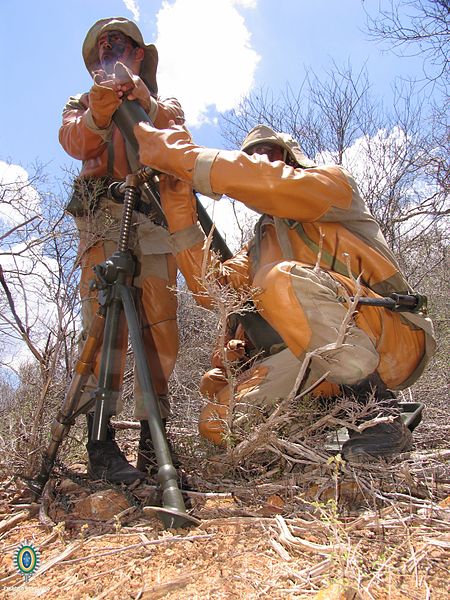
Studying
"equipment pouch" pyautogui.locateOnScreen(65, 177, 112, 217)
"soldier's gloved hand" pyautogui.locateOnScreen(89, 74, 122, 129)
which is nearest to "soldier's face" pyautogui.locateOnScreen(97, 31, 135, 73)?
"soldier's gloved hand" pyautogui.locateOnScreen(89, 74, 122, 129)

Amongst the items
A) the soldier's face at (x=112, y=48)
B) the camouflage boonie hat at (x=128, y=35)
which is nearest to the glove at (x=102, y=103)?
the soldier's face at (x=112, y=48)

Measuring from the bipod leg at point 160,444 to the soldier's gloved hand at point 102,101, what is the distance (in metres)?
0.95

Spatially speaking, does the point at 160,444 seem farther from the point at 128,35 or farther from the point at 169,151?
the point at 128,35

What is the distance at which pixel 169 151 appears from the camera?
2.29 metres

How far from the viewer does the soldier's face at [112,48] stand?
3.00 metres

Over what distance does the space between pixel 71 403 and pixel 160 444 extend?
2.13 feet

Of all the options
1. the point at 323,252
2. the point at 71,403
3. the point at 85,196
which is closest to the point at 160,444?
the point at 71,403

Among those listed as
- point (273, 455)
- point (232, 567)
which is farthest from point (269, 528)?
point (273, 455)

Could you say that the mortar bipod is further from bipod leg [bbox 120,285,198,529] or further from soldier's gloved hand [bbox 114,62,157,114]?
soldier's gloved hand [bbox 114,62,157,114]

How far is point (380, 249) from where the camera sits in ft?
7.72

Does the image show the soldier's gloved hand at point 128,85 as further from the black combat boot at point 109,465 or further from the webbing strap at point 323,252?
the black combat boot at point 109,465

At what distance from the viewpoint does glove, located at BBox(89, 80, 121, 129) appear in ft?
7.91

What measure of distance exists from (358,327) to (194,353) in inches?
154

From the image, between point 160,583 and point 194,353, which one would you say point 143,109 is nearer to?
point 160,583
